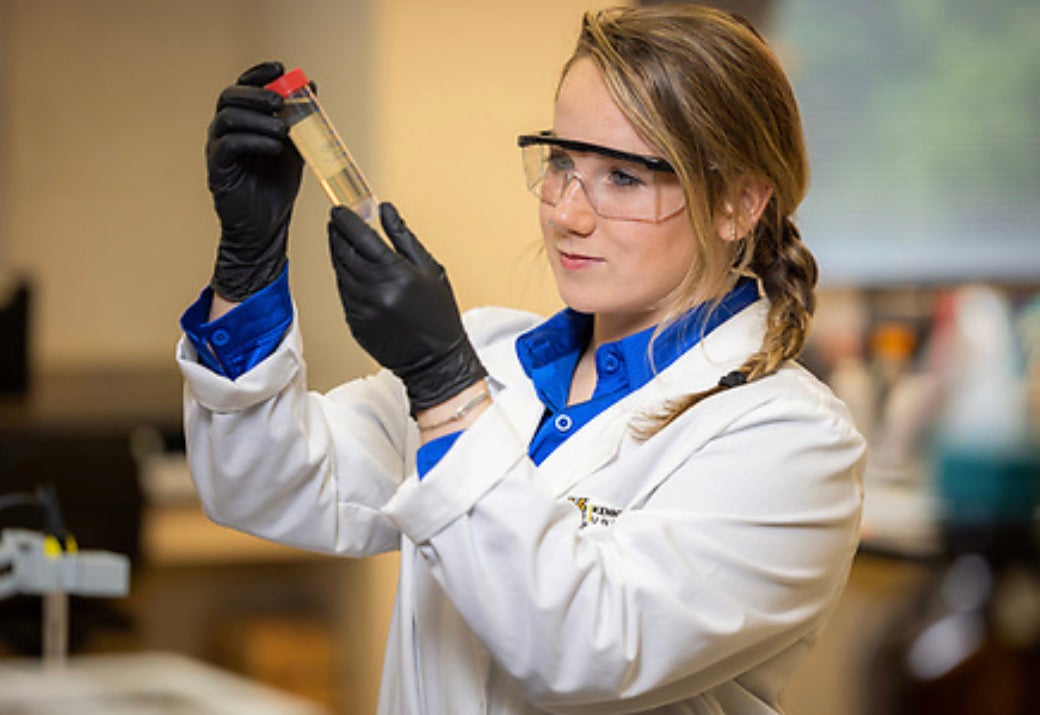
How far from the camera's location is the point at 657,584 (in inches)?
44.8

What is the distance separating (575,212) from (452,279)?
63.0 inches

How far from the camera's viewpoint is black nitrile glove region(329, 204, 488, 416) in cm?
112

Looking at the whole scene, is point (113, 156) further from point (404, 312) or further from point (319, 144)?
point (404, 312)

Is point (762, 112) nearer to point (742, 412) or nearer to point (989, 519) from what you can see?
point (742, 412)

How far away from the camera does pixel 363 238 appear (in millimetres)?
1128

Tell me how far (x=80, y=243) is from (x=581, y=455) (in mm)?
3777

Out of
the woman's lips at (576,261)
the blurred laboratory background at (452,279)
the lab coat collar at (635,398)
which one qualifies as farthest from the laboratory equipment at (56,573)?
the woman's lips at (576,261)

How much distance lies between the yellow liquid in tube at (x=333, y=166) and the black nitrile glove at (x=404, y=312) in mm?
66

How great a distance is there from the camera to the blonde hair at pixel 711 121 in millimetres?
1263

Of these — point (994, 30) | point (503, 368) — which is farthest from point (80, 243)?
point (503, 368)

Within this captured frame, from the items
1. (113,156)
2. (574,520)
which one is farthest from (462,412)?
(113,156)

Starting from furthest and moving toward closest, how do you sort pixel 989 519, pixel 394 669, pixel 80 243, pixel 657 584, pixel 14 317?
pixel 80 243 < pixel 14 317 < pixel 989 519 < pixel 394 669 < pixel 657 584

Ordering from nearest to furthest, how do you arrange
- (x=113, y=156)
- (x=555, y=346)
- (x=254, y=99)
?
(x=254, y=99) < (x=555, y=346) < (x=113, y=156)

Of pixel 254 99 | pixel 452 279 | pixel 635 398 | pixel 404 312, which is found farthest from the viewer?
pixel 452 279
